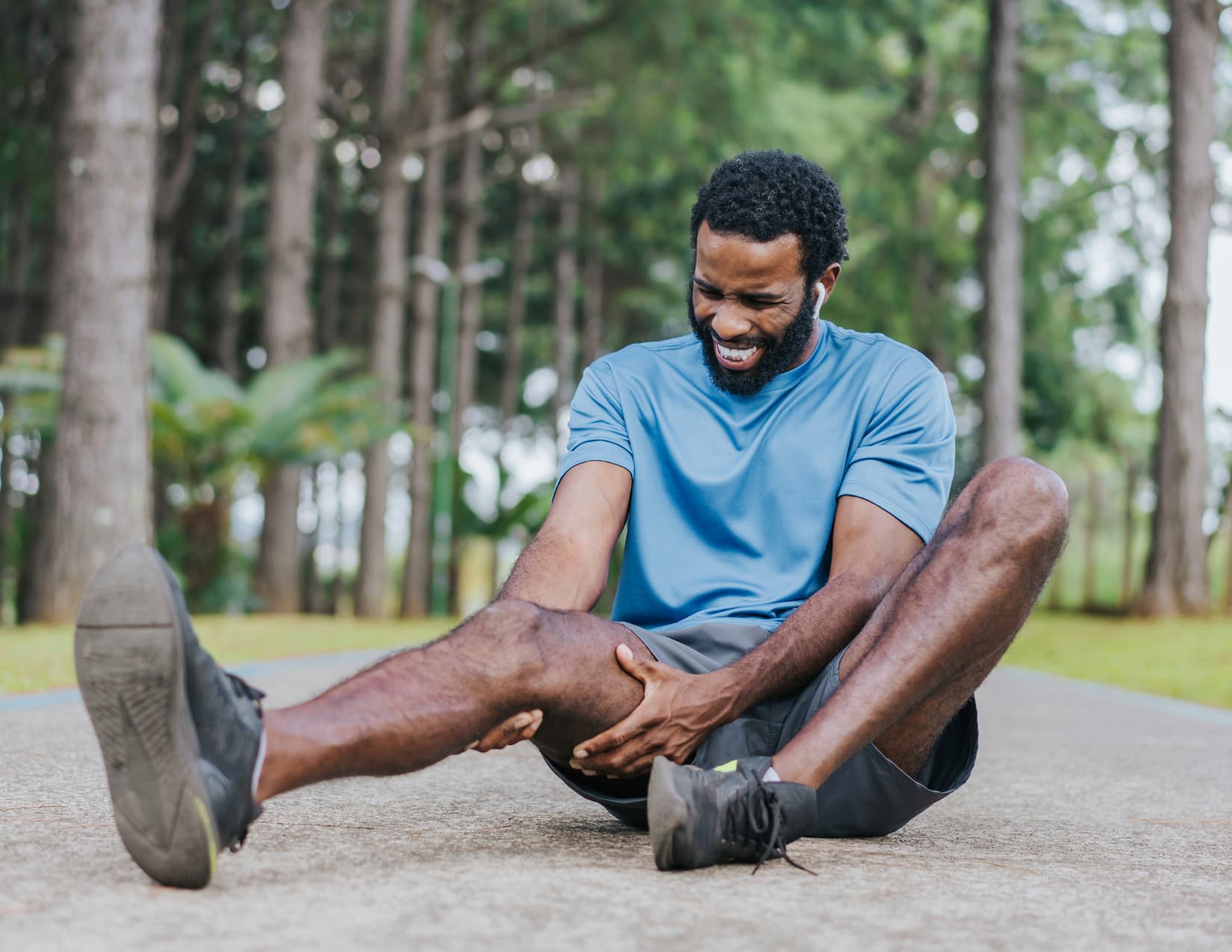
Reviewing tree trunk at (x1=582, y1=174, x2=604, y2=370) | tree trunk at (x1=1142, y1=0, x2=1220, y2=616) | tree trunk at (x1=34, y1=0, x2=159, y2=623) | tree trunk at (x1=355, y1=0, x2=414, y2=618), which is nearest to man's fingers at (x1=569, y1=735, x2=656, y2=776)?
tree trunk at (x1=34, y1=0, x2=159, y2=623)

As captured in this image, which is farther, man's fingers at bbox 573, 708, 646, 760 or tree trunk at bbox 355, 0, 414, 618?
tree trunk at bbox 355, 0, 414, 618

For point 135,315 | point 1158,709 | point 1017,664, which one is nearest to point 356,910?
point 1158,709

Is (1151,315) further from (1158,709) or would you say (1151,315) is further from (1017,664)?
(1158,709)

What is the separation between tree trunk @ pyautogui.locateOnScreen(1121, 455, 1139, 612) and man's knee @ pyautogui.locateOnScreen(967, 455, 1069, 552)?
1755 cm

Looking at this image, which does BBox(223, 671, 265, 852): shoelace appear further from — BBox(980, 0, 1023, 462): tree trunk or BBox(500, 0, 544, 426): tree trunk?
BBox(500, 0, 544, 426): tree trunk

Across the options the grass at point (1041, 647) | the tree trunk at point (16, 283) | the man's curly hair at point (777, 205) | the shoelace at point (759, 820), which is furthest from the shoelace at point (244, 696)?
the tree trunk at point (16, 283)

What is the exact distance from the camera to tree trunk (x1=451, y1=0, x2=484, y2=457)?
Answer: 21.5 m

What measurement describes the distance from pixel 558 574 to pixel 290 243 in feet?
47.5

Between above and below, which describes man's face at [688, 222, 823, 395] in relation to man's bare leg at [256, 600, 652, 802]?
above

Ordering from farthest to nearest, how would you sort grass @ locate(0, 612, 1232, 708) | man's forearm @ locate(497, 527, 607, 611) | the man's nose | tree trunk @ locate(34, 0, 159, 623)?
1. tree trunk @ locate(34, 0, 159, 623)
2. grass @ locate(0, 612, 1232, 708)
3. the man's nose
4. man's forearm @ locate(497, 527, 607, 611)

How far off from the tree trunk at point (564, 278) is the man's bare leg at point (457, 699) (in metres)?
24.1

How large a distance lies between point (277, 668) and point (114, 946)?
6.75 m

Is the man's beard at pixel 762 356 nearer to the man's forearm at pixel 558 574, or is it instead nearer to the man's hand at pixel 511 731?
the man's forearm at pixel 558 574

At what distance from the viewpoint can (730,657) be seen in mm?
2934
